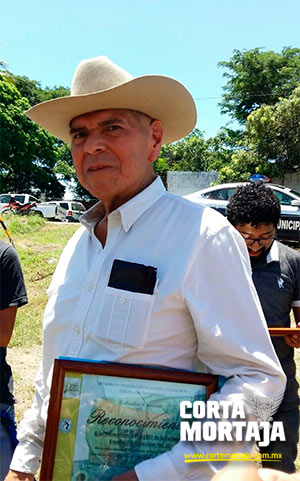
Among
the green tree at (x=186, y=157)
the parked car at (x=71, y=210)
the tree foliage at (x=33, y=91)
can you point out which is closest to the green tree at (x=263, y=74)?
the green tree at (x=186, y=157)

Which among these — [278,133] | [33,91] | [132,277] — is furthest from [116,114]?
[33,91]

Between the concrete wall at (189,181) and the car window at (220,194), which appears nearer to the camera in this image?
the car window at (220,194)

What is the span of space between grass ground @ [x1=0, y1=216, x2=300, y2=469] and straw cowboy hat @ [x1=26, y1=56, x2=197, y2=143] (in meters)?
2.72

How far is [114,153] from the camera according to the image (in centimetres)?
139

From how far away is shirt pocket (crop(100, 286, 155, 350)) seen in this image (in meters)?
1.18

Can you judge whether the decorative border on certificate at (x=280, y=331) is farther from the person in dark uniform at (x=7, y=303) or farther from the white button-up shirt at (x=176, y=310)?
the person in dark uniform at (x=7, y=303)

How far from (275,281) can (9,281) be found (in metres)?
1.36

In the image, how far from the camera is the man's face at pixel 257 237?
7.34ft

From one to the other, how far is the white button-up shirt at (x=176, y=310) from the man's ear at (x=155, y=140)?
16 cm

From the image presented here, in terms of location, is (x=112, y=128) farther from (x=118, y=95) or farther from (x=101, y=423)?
(x=101, y=423)

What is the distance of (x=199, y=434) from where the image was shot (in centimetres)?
107

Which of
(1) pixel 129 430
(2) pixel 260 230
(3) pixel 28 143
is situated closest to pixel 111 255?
(1) pixel 129 430

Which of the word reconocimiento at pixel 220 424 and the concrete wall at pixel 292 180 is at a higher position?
the concrete wall at pixel 292 180

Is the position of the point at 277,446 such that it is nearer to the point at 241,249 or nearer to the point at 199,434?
the point at 199,434
